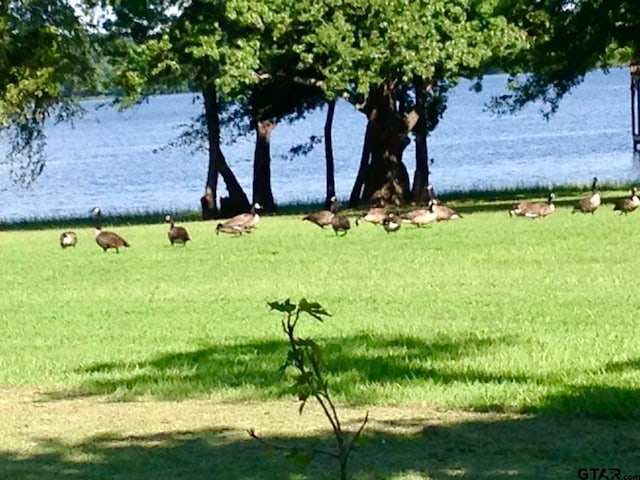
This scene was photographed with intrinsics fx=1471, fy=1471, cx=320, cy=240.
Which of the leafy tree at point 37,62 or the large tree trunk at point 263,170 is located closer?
the leafy tree at point 37,62

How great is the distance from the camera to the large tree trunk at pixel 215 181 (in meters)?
38.5

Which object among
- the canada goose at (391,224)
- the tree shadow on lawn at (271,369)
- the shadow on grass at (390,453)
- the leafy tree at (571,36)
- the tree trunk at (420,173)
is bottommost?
the shadow on grass at (390,453)

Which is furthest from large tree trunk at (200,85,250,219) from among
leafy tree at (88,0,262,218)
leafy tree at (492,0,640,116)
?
leafy tree at (492,0,640,116)

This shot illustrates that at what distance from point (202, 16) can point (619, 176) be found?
1577cm

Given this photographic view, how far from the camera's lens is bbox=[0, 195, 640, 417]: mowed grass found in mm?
10227

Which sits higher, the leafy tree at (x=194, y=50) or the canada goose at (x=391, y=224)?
the leafy tree at (x=194, y=50)

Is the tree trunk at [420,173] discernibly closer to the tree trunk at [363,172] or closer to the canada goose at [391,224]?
the tree trunk at [363,172]

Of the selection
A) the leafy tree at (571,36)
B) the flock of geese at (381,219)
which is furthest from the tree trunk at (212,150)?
the flock of geese at (381,219)

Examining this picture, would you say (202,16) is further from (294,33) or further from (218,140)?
(218,140)

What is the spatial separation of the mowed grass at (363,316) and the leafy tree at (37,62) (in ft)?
40.2

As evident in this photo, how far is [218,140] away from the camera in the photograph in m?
39.4

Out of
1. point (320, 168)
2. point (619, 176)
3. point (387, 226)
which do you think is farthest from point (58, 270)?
point (320, 168)

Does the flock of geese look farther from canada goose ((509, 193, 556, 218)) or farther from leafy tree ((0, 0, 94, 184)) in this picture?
leafy tree ((0, 0, 94, 184))

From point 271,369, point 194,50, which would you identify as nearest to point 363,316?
point 271,369
